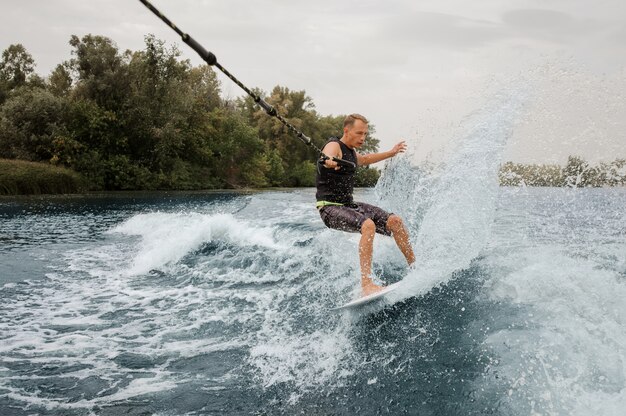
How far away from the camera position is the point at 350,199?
250 inches

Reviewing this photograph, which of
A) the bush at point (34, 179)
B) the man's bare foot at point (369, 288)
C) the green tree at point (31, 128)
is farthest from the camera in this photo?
the green tree at point (31, 128)

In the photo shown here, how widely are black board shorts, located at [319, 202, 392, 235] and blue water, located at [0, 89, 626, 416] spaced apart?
0.72 meters

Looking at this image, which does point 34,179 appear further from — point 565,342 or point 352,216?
point 565,342

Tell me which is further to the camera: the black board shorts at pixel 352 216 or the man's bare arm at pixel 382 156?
the man's bare arm at pixel 382 156

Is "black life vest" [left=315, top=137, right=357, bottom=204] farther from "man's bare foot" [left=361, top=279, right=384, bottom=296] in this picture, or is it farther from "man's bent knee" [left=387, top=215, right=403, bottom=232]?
"man's bare foot" [left=361, top=279, right=384, bottom=296]

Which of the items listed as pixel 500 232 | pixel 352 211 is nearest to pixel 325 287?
pixel 352 211

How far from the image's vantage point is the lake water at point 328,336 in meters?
3.85

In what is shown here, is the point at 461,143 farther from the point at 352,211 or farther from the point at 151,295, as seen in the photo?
the point at 151,295

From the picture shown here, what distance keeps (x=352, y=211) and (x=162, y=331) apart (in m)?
2.71

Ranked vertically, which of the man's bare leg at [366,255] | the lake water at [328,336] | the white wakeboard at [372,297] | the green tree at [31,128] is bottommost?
the lake water at [328,336]

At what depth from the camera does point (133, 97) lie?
4925cm

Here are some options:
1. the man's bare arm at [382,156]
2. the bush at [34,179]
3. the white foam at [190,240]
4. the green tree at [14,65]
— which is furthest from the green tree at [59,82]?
the man's bare arm at [382,156]

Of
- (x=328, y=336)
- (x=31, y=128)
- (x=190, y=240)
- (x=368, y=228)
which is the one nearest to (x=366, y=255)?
(x=368, y=228)

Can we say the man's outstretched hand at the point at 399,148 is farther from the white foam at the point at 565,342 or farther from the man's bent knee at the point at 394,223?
the white foam at the point at 565,342
